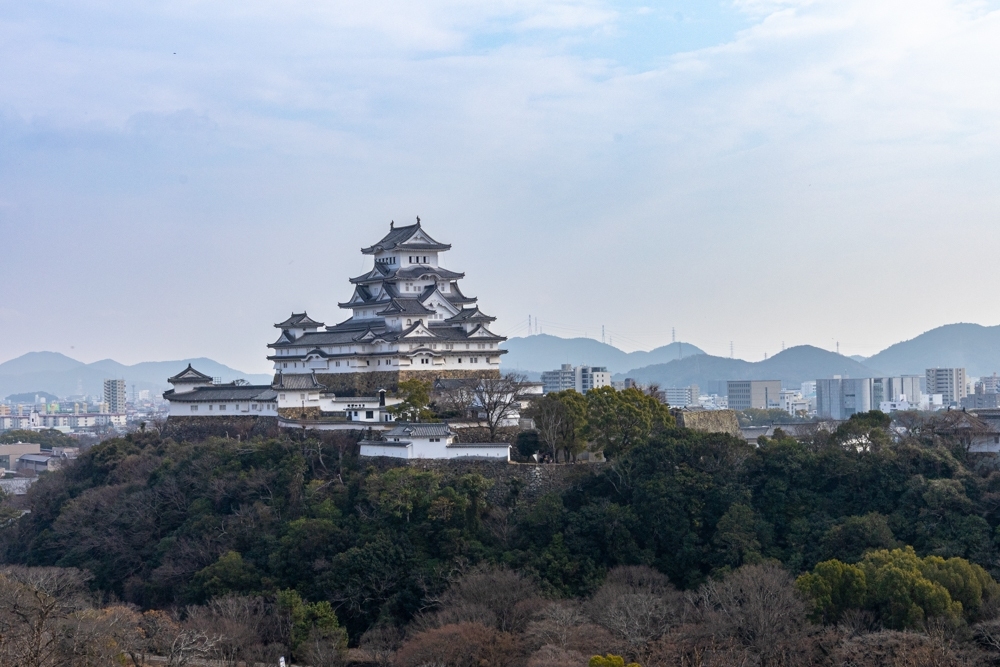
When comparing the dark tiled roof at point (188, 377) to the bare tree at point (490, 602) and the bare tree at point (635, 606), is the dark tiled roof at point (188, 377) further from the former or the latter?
the bare tree at point (635, 606)

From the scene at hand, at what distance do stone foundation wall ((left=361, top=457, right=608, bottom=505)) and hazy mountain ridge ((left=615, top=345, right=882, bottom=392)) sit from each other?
133831mm

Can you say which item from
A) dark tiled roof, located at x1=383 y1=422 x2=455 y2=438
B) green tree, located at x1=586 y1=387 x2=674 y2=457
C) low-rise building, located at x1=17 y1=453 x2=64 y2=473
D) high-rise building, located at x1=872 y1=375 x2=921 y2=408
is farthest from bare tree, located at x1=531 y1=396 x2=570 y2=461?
high-rise building, located at x1=872 y1=375 x2=921 y2=408

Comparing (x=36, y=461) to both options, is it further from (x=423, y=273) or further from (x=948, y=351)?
(x=948, y=351)

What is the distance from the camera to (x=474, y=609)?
1983cm

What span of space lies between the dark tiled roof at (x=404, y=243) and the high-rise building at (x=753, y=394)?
223 feet

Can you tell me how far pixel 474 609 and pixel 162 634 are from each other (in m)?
5.55

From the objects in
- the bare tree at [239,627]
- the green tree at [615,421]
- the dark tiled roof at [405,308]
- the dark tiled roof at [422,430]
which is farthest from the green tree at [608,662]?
the dark tiled roof at [405,308]

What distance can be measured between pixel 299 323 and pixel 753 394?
71.3m

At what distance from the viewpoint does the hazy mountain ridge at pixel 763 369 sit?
6260 inches

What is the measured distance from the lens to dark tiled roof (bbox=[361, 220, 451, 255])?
3244 centimetres

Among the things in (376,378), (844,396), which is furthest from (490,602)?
(844,396)

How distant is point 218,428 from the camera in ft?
100

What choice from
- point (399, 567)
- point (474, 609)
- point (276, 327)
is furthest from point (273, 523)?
point (276, 327)

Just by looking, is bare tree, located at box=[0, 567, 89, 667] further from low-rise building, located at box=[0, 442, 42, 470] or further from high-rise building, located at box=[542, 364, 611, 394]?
high-rise building, located at box=[542, 364, 611, 394]
